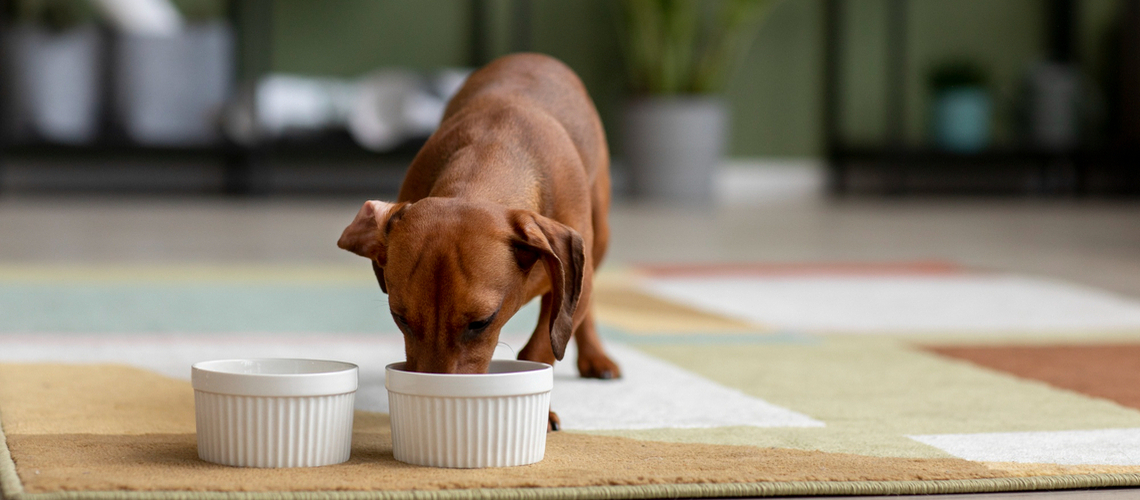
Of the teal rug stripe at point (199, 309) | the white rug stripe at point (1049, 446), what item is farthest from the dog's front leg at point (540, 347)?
the teal rug stripe at point (199, 309)

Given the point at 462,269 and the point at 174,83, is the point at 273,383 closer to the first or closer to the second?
the point at 462,269

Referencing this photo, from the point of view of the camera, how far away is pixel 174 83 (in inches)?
227

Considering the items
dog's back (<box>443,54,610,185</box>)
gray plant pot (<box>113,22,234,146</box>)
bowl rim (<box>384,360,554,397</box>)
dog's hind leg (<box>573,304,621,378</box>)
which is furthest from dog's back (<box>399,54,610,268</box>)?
gray plant pot (<box>113,22,234,146</box>)

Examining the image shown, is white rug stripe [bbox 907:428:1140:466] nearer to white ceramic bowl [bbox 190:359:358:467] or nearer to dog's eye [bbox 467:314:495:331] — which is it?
dog's eye [bbox 467:314:495:331]

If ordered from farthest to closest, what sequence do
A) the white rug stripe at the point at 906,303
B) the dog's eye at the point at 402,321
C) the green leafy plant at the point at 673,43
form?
the green leafy plant at the point at 673,43 → the white rug stripe at the point at 906,303 → the dog's eye at the point at 402,321

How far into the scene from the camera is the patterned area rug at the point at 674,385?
1071mm

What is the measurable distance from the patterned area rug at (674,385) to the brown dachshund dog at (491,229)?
12cm

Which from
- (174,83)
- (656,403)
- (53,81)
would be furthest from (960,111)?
(656,403)

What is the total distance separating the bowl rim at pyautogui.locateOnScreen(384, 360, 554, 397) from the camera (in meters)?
1.08

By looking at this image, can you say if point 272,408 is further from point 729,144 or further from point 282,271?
point 729,144

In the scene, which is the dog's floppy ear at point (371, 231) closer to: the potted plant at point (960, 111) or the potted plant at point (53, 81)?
the potted plant at point (53, 81)

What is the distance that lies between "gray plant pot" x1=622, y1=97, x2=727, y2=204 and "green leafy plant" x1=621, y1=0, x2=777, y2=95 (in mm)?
107

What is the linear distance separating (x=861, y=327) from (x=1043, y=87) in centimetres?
488

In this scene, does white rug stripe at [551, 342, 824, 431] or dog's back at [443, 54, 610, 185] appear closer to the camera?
white rug stripe at [551, 342, 824, 431]
